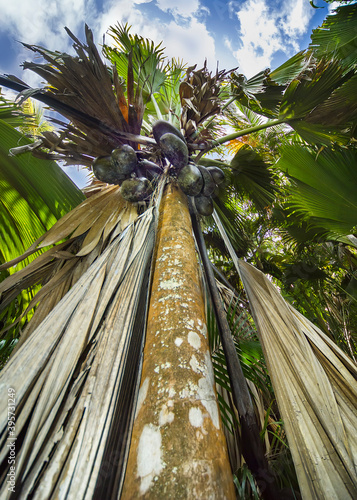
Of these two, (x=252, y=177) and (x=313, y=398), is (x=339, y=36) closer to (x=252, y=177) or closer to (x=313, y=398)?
(x=252, y=177)

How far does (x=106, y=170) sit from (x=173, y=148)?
44 centimetres

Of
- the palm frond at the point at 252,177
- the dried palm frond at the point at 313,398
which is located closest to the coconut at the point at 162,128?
the dried palm frond at the point at 313,398

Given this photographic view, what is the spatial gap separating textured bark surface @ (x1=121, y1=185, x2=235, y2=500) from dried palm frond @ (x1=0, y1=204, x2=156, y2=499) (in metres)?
0.05

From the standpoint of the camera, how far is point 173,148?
137 centimetres

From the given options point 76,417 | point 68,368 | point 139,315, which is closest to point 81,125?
point 139,315

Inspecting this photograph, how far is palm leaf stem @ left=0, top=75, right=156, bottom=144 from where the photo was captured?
1226 mm

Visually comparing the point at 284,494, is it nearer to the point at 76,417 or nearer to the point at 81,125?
the point at 76,417

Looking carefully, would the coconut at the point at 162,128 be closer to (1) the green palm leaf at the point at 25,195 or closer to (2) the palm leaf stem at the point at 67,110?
(2) the palm leaf stem at the point at 67,110

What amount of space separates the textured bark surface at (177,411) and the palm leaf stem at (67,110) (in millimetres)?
1049

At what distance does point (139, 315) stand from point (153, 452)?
0.36 metres

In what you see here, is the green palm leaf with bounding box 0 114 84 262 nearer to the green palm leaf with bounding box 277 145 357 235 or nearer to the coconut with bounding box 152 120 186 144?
the coconut with bounding box 152 120 186 144

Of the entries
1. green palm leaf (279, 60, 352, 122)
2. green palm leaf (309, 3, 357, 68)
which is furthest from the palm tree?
green palm leaf (309, 3, 357, 68)

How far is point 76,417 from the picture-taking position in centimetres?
48

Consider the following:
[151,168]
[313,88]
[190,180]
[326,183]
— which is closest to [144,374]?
[190,180]
